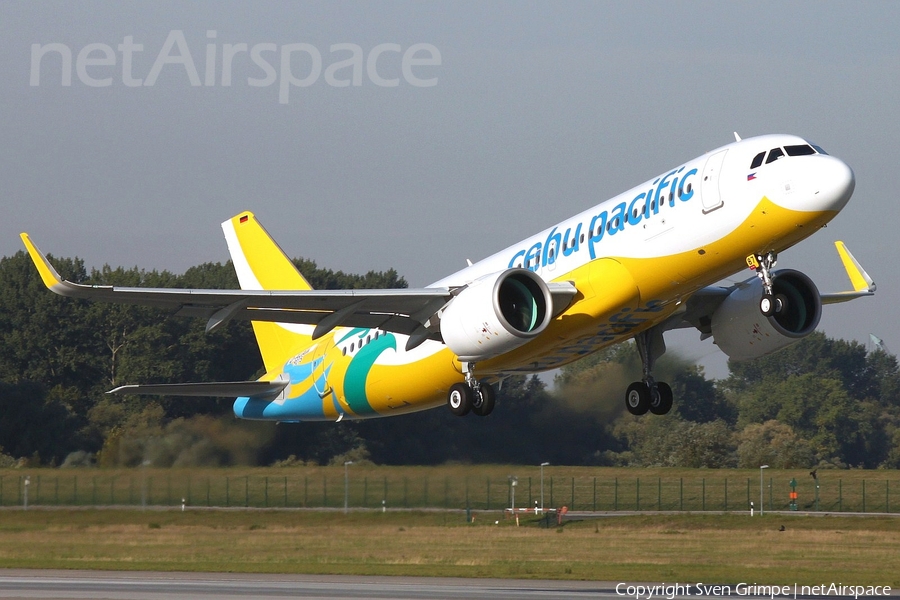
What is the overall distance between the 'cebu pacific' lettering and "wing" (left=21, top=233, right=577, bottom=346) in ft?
4.17

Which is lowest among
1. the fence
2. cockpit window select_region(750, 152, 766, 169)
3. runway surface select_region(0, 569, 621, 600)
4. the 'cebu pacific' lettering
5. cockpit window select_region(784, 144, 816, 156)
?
runway surface select_region(0, 569, 621, 600)

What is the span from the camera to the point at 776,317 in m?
31.6

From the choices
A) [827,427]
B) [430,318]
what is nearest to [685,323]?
[430,318]

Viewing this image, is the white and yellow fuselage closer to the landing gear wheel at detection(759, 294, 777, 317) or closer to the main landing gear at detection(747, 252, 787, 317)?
the main landing gear at detection(747, 252, 787, 317)

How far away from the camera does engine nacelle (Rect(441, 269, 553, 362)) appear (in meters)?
28.6

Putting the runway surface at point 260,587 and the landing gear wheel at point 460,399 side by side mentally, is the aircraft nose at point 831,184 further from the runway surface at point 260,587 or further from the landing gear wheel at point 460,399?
the runway surface at point 260,587

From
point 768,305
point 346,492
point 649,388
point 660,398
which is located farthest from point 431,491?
point 768,305

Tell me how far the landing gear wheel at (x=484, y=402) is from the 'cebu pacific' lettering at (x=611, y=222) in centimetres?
323

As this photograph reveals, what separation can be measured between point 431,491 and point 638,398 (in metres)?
14.8

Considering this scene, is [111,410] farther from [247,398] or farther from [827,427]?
[827,427]

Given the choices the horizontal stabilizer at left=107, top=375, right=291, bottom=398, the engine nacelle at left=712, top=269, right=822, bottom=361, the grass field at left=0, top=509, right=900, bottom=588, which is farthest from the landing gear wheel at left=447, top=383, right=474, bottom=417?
the grass field at left=0, top=509, right=900, bottom=588

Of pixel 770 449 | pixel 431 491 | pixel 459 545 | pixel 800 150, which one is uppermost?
pixel 800 150

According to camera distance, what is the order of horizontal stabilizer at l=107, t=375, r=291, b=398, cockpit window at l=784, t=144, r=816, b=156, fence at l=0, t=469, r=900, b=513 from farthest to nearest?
1. fence at l=0, t=469, r=900, b=513
2. horizontal stabilizer at l=107, t=375, r=291, b=398
3. cockpit window at l=784, t=144, r=816, b=156

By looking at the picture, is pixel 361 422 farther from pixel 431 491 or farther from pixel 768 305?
pixel 768 305
